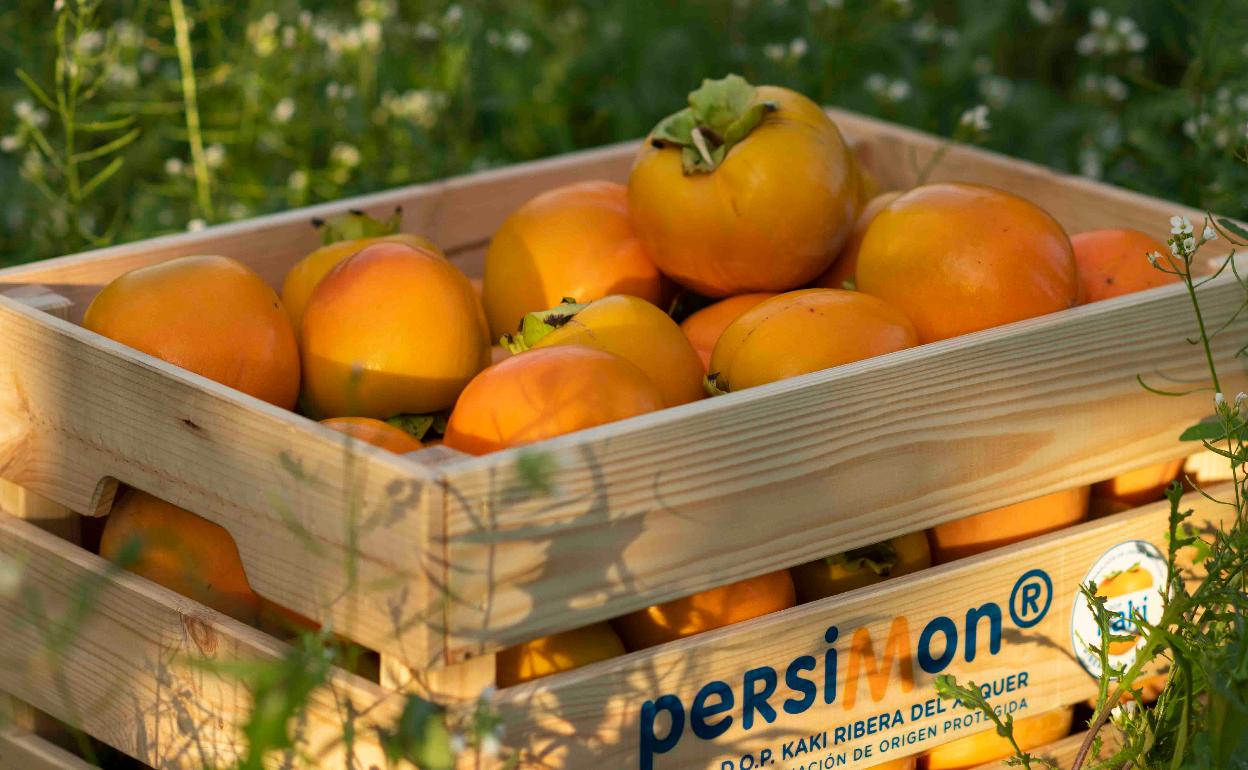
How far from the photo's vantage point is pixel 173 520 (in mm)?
1568

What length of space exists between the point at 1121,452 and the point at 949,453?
0.28m

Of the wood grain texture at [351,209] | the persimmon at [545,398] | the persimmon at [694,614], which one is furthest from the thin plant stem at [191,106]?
the persimmon at [694,614]

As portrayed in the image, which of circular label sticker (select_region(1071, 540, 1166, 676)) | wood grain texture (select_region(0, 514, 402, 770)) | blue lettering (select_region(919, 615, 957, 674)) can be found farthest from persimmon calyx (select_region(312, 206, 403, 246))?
circular label sticker (select_region(1071, 540, 1166, 676))

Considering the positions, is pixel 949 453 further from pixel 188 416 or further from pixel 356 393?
pixel 188 416

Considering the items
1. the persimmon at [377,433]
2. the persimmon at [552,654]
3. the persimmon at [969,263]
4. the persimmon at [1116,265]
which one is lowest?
the persimmon at [552,654]

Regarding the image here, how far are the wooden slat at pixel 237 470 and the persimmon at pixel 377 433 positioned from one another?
95 mm

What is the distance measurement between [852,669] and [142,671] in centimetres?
71

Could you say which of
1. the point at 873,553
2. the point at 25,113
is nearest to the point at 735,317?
the point at 873,553

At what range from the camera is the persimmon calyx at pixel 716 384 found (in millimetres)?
1604

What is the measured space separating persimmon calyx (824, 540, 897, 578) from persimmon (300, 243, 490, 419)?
443 mm

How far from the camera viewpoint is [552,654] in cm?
140

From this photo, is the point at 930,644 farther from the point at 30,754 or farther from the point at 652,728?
the point at 30,754

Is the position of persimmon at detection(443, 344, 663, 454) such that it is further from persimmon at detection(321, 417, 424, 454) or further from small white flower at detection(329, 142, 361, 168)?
small white flower at detection(329, 142, 361, 168)

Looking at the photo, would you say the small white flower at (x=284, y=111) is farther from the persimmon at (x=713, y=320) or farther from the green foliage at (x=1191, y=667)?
the green foliage at (x=1191, y=667)
